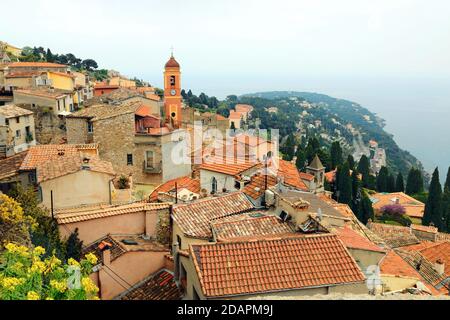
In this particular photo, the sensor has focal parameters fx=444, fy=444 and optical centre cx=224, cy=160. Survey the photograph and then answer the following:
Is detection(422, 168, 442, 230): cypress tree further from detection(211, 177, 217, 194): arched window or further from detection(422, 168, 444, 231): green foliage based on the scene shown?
detection(211, 177, 217, 194): arched window

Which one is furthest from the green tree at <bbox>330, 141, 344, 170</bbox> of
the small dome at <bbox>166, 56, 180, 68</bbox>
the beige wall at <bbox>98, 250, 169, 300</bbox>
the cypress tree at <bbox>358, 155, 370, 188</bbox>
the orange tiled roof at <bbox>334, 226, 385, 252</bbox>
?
the beige wall at <bbox>98, 250, 169, 300</bbox>

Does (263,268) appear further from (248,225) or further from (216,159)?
(216,159)

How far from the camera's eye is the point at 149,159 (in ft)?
71.3

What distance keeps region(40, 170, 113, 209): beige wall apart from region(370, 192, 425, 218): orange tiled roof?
1561 inches

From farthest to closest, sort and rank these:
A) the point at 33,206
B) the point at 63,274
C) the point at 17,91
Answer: the point at 17,91, the point at 33,206, the point at 63,274

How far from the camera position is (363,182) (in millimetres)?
59594

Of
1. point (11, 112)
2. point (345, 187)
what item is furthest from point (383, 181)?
point (11, 112)

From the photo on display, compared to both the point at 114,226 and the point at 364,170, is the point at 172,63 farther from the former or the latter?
the point at 364,170

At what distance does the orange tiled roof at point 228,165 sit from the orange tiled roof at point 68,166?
464 centimetres

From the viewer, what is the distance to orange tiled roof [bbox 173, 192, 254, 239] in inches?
480

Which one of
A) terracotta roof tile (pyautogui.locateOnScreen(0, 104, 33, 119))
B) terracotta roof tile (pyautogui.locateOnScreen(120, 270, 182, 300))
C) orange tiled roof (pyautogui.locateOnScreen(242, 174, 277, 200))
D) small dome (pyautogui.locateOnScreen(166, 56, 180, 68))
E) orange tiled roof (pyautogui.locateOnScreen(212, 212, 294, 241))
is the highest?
small dome (pyautogui.locateOnScreen(166, 56, 180, 68))

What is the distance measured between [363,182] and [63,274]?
189 ft
